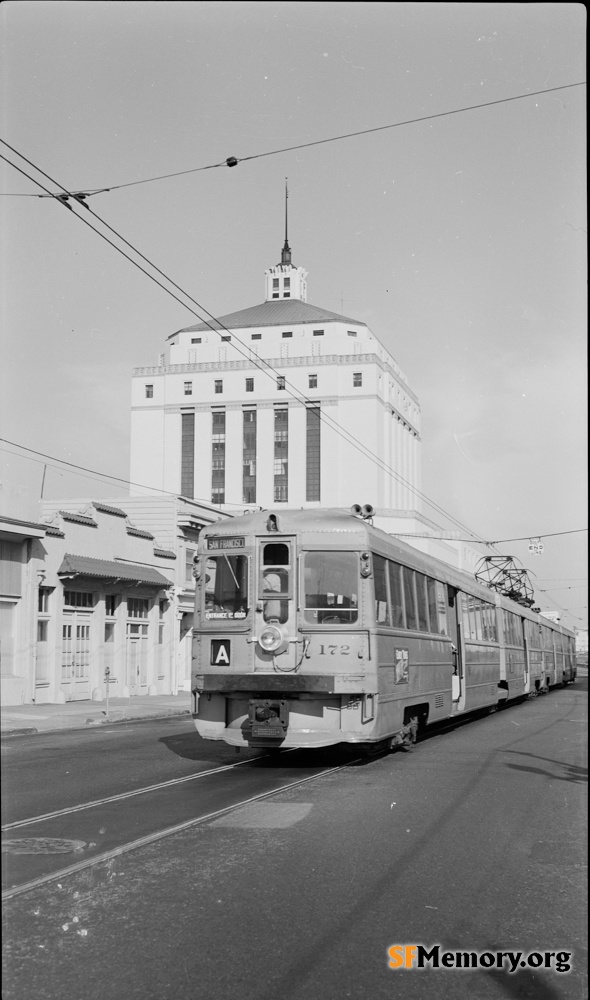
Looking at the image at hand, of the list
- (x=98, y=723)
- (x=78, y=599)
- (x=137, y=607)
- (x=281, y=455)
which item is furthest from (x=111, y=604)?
(x=98, y=723)

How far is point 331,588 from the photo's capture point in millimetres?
11945

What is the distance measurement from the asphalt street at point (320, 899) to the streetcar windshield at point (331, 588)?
1.96m

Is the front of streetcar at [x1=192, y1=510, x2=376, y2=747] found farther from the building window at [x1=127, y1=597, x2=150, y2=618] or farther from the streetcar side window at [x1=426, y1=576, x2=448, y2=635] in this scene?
the building window at [x1=127, y1=597, x2=150, y2=618]

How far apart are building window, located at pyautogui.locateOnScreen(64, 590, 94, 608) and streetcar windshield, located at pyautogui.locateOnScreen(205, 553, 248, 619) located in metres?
15.5

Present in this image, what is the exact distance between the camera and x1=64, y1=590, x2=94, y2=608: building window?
27047 millimetres

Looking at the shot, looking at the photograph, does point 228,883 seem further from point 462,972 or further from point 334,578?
point 334,578

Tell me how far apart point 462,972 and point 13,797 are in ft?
20.8

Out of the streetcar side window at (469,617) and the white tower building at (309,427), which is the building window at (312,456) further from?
the streetcar side window at (469,617)

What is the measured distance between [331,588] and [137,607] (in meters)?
21.3

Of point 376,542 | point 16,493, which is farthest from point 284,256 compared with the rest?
point 376,542

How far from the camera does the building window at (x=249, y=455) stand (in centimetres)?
2677

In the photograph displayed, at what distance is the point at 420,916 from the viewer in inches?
216

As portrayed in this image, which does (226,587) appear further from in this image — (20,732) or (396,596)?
(20,732)

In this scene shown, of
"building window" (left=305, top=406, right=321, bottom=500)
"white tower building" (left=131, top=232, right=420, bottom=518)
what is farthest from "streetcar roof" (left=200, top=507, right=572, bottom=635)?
"building window" (left=305, top=406, right=321, bottom=500)
